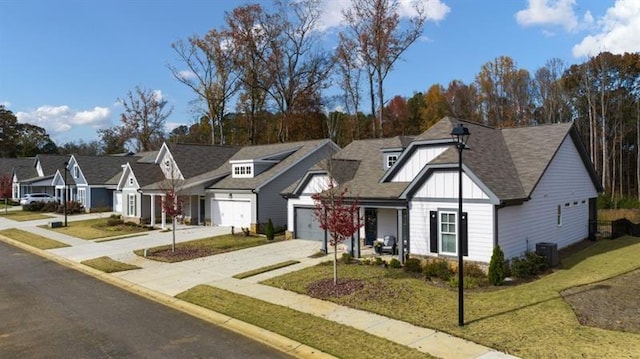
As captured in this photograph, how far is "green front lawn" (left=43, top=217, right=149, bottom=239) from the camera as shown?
3086cm

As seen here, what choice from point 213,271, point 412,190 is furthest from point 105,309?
point 412,190

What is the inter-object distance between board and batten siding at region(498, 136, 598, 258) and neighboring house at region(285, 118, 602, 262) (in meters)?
0.04

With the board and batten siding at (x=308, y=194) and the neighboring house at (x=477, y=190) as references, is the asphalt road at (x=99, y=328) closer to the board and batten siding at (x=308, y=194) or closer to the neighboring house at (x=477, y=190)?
the neighboring house at (x=477, y=190)

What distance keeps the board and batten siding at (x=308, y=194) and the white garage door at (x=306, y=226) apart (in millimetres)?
267

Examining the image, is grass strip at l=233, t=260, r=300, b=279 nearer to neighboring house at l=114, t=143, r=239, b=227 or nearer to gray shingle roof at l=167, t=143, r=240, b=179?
neighboring house at l=114, t=143, r=239, b=227

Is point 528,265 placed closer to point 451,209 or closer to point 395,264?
point 451,209

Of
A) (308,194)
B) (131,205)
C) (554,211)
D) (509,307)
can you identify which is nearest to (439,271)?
(509,307)

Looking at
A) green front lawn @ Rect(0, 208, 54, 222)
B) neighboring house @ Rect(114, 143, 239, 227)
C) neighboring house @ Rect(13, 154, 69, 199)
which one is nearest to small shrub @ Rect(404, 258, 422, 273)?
neighboring house @ Rect(114, 143, 239, 227)

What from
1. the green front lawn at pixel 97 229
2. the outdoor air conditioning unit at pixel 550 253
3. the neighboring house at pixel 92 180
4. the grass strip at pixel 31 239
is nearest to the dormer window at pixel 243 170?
the green front lawn at pixel 97 229

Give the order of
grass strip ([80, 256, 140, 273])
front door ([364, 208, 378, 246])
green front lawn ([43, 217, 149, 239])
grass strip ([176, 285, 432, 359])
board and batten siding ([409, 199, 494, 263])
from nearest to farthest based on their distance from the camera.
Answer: grass strip ([176, 285, 432, 359])
board and batten siding ([409, 199, 494, 263])
grass strip ([80, 256, 140, 273])
front door ([364, 208, 378, 246])
green front lawn ([43, 217, 149, 239])

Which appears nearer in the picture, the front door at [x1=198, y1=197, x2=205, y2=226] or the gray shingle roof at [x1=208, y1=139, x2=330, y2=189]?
the gray shingle roof at [x1=208, y1=139, x2=330, y2=189]

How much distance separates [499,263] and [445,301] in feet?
11.7

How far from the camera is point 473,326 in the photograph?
36.0ft

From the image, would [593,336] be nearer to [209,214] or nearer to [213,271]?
[213,271]
